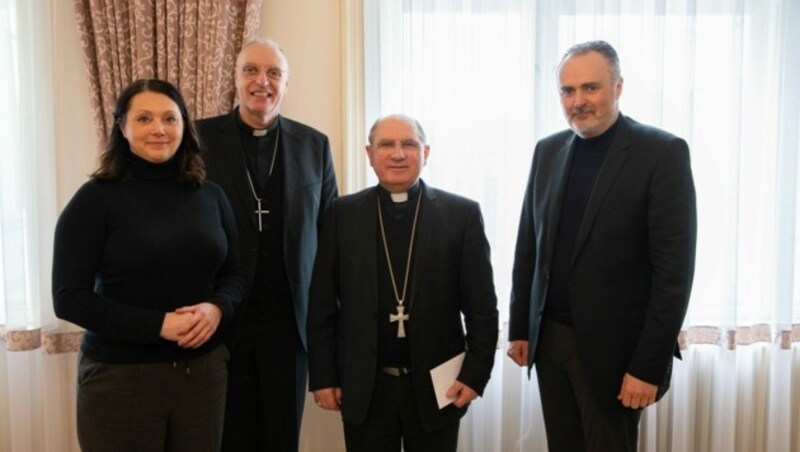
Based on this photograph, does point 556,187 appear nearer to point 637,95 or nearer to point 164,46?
point 637,95

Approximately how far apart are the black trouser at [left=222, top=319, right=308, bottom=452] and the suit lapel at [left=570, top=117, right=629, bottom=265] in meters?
1.01

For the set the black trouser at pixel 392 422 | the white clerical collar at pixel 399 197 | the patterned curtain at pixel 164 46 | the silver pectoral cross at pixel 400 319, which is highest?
the patterned curtain at pixel 164 46

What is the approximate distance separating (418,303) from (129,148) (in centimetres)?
94

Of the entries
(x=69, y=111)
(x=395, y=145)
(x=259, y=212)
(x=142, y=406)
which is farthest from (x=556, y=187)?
(x=69, y=111)

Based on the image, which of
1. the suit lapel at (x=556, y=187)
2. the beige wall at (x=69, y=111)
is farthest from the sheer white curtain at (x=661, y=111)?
the beige wall at (x=69, y=111)

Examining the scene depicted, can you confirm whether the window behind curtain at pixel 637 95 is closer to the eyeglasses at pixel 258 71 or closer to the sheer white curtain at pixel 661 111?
the sheer white curtain at pixel 661 111

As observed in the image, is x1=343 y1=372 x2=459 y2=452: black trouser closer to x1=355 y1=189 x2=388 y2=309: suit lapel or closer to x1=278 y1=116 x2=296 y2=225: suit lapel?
x1=355 y1=189 x2=388 y2=309: suit lapel

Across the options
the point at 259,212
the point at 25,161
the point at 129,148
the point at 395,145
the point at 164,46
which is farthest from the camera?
the point at 25,161

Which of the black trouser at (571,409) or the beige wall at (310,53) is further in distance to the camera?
the beige wall at (310,53)

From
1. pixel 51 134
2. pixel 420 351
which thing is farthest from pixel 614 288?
pixel 51 134

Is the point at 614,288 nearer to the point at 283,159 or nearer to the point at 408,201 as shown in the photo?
the point at 408,201

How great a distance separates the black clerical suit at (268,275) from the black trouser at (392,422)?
1.25ft

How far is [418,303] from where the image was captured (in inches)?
68.8

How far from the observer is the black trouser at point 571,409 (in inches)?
69.1
